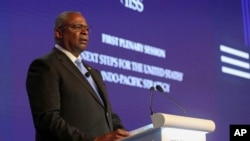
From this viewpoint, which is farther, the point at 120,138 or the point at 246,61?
the point at 246,61

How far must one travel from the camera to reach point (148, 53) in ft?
14.6

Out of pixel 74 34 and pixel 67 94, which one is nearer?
pixel 67 94

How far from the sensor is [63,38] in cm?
263

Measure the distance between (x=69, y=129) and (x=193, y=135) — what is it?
54 cm

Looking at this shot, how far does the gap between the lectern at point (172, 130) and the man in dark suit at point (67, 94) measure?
213mm

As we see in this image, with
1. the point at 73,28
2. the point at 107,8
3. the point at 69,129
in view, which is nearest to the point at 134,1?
the point at 107,8

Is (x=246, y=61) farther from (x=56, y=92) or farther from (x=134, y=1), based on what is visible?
(x=56, y=92)

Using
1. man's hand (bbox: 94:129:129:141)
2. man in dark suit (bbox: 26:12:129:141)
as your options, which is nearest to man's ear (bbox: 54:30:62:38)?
man in dark suit (bbox: 26:12:129:141)

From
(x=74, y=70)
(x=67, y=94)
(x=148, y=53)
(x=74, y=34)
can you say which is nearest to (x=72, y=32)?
(x=74, y=34)

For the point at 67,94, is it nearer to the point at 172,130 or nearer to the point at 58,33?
the point at 58,33

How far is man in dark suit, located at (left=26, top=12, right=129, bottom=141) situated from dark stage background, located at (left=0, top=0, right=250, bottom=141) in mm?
880

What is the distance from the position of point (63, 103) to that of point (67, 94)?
0.05 m

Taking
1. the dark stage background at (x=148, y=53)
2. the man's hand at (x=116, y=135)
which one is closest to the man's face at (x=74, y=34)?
the man's hand at (x=116, y=135)

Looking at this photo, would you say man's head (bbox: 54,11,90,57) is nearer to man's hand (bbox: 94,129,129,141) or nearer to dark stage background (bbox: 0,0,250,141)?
man's hand (bbox: 94,129,129,141)
